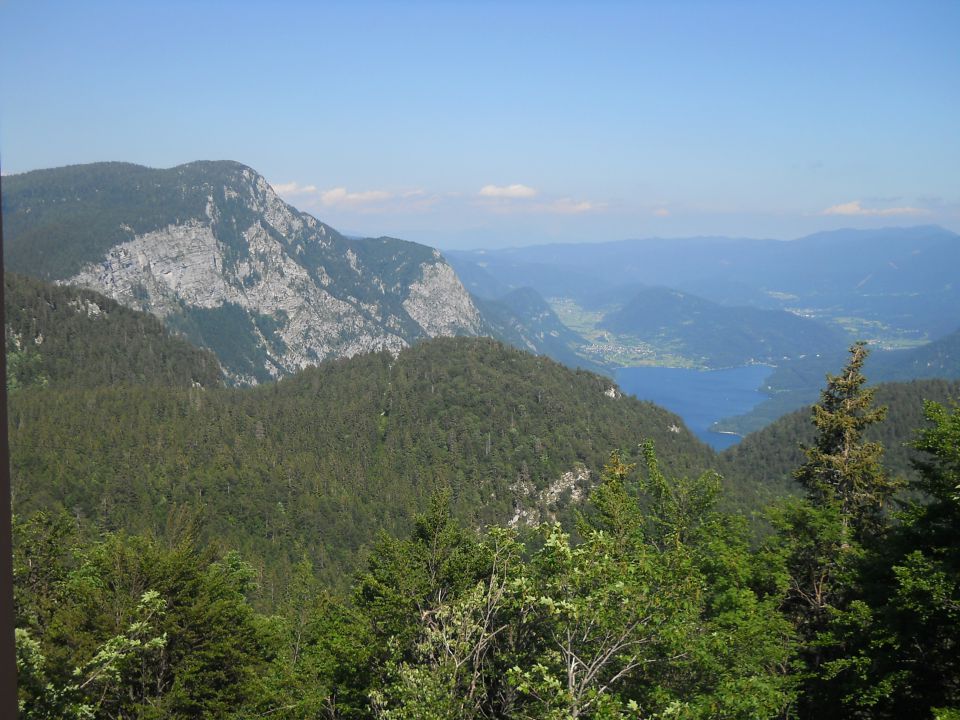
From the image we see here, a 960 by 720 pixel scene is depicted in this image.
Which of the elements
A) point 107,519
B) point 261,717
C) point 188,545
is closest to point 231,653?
point 261,717

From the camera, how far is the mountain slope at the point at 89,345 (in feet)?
514

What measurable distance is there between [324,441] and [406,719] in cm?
12135

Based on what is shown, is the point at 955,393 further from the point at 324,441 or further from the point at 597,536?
the point at 597,536

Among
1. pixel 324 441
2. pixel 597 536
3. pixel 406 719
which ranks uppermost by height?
pixel 597 536

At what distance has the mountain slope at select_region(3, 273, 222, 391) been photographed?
157m

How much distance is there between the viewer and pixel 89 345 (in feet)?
576

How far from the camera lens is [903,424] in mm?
103125

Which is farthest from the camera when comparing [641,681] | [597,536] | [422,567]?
[422,567]

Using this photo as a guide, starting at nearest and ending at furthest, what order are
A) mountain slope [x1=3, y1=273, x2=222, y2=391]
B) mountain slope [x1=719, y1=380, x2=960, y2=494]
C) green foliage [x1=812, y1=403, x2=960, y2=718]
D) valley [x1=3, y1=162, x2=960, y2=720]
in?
valley [x1=3, y1=162, x2=960, y2=720] → green foliage [x1=812, y1=403, x2=960, y2=718] → mountain slope [x1=719, y1=380, x2=960, y2=494] → mountain slope [x1=3, y1=273, x2=222, y2=391]

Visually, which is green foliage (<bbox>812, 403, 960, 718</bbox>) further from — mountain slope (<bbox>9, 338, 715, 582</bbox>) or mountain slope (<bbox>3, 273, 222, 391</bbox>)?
mountain slope (<bbox>3, 273, 222, 391</bbox>)

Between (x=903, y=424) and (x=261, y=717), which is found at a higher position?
(x=261, y=717)

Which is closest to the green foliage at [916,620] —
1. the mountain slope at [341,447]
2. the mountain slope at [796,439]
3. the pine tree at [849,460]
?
the pine tree at [849,460]

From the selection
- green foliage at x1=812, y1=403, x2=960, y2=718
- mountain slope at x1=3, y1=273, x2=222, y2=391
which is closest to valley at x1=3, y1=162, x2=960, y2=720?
green foliage at x1=812, y1=403, x2=960, y2=718

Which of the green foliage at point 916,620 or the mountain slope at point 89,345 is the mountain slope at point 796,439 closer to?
the green foliage at point 916,620
